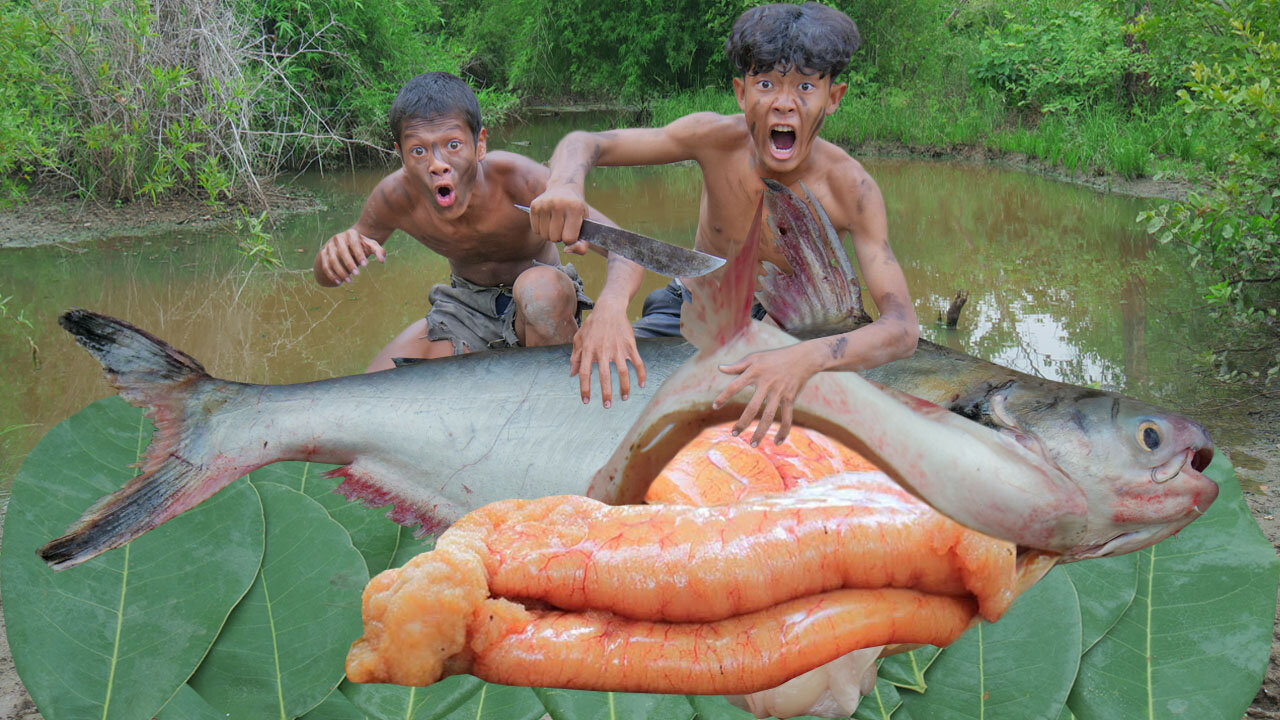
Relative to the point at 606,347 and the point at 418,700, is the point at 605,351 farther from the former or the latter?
the point at 418,700

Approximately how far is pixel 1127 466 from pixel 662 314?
56.3 inches

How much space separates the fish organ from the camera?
1.21m

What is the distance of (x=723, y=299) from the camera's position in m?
1.27

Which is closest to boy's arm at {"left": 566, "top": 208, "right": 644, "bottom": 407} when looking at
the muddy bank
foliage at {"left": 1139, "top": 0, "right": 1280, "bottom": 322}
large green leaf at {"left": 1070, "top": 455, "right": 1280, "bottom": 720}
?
large green leaf at {"left": 1070, "top": 455, "right": 1280, "bottom": 720}

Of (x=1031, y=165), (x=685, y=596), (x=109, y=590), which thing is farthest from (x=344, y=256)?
(x=1031, y=165)

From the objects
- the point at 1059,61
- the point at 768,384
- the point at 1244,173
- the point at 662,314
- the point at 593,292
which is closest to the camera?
the point at 768,384

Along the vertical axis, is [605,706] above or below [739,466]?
below

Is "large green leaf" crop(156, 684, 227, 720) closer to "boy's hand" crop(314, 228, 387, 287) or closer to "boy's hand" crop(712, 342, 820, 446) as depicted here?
"boy's hand" crop(314, 228, 387, 287)

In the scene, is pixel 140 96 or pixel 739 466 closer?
pixel 739 466

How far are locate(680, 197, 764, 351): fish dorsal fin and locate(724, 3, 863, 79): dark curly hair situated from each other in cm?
61

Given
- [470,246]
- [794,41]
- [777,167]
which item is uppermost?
[794,41]

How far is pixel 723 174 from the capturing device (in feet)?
7.32

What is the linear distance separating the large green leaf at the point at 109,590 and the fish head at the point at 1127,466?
1407mm

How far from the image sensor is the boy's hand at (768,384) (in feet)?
4.05
